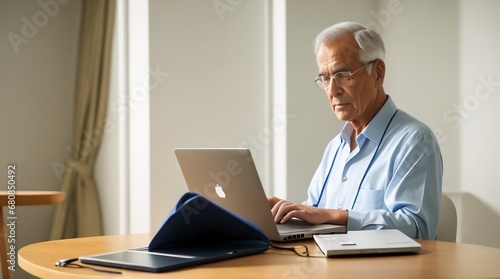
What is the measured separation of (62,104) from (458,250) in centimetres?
333

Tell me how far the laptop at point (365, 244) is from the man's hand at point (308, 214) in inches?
8.3

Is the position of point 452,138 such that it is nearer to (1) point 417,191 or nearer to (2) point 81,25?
(1) point 417,191

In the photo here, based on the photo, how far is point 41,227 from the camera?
447cm

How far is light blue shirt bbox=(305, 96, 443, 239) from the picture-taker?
2.18 meters

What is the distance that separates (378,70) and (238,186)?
3.26 feet

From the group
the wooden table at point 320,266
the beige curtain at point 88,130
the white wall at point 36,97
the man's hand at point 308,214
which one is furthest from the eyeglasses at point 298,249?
the white wall at point 36,97

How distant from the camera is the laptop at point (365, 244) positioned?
167 cm

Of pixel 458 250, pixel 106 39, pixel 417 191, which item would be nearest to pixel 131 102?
pixel 106 39

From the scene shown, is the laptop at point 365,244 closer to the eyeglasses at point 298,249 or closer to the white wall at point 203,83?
the eyeglasses at point 298,249

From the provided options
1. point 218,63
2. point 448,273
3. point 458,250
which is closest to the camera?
point 448,273

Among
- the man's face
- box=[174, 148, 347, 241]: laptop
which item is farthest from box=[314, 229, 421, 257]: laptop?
the man's face

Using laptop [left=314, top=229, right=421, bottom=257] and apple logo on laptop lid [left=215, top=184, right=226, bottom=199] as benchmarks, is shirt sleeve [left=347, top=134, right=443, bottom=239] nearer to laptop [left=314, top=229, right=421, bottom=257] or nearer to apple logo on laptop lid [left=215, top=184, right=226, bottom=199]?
laptop [left=314, top=229, right=421, bottom=257]

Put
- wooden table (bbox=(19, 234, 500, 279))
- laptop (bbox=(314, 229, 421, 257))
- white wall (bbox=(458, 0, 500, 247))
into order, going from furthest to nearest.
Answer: white wall (bbox=(458, 0, 500, 247)) → laptop (bbox=(314, 229, 421, 257)) → wooden table (bbox=(19, 234, 500, 279))

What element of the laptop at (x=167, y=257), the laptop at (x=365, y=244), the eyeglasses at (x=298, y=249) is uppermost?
the laptop at (x=365, y=244)
